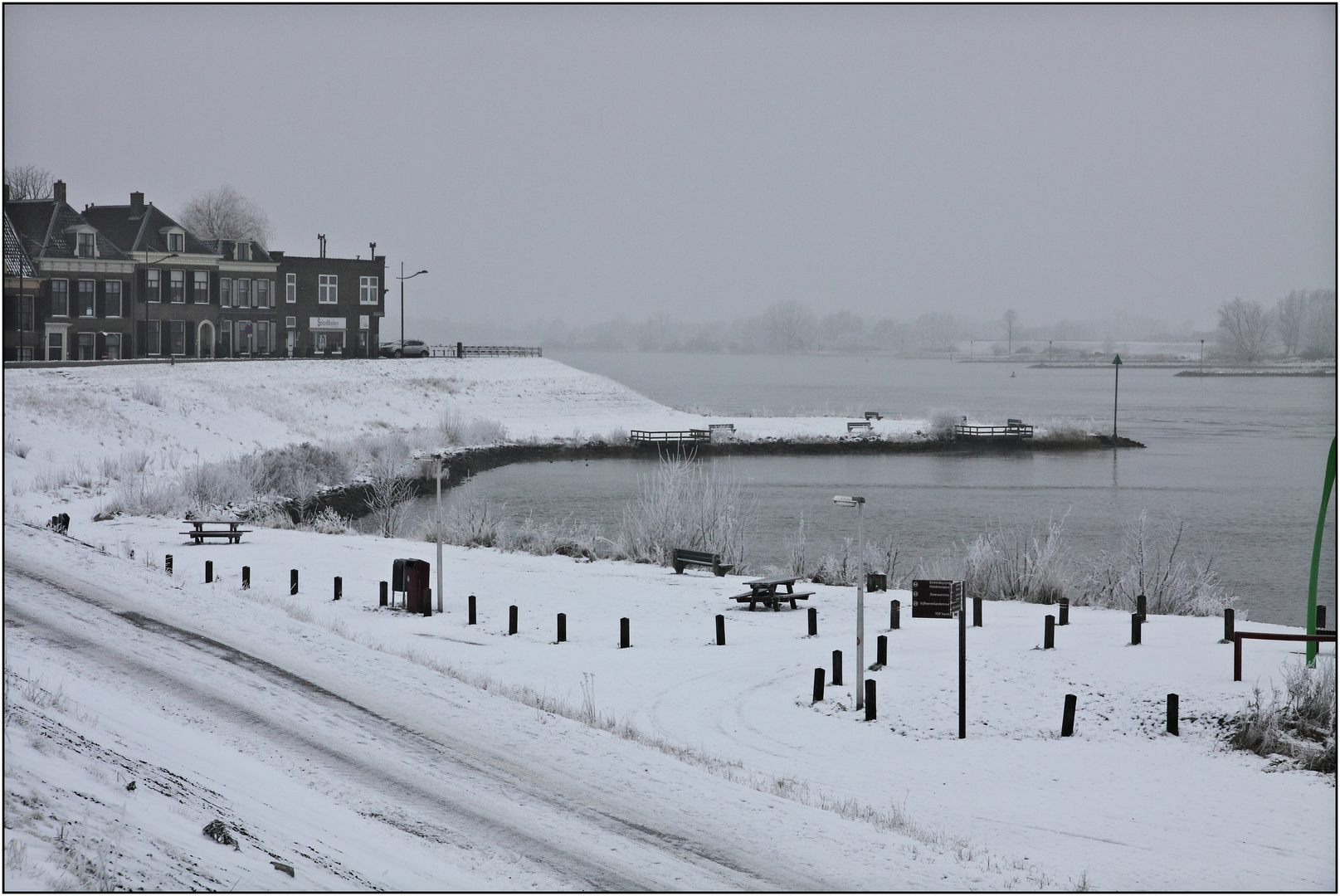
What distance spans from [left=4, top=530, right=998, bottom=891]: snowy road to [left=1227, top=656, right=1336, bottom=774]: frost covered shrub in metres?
6.40

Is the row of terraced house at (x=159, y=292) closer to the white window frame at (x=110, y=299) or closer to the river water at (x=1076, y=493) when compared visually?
the white window frame at (x=110, y=299)

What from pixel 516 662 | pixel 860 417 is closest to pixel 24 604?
pixel 516 662

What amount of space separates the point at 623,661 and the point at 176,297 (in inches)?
2794

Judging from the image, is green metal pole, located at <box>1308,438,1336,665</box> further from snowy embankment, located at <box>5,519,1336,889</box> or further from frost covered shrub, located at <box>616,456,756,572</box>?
frost covered shrub, located at <box>616,456,756,572</box>

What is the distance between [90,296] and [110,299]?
4.60 ft

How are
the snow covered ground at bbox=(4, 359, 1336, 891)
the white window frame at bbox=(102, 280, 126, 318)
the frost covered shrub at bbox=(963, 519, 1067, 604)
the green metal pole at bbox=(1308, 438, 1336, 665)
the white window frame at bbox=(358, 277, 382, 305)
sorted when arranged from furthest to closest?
the white window frame at bbox=(358, 277, 382, 305) → the white window frame at bbox=(102, 280, 126, 318) → the frost covered shrub at bbox=(963, 519, 1067, 604) → the green metal pole at bbox=(1308, 438, 1336, 665) → the snow covered ground at bbox=(4, 359, 1336, 891)

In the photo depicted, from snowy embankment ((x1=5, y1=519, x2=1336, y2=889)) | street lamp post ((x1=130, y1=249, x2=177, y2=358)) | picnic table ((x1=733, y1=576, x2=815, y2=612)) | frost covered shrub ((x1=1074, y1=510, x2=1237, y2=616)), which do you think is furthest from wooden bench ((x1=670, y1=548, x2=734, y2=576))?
street lamp post ((x1=130, y1=249, x2=177, y2=358))

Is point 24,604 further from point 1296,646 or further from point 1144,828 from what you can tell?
point 1296,646

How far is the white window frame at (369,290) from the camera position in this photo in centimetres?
9300

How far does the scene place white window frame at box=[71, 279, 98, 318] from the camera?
71250 mm

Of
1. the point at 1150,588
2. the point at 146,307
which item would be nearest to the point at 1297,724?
the point at 1150,588

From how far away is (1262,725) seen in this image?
14547mm

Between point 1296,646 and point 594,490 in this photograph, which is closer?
point 1296,646

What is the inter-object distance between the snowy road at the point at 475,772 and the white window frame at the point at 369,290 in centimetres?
7903
